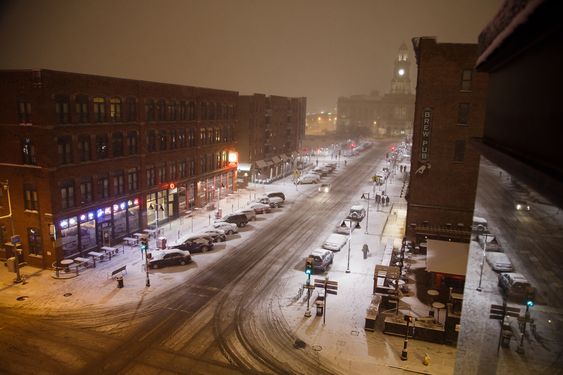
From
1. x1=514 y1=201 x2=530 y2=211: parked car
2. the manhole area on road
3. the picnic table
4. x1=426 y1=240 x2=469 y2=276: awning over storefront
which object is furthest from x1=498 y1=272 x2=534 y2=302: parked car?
the picnic table

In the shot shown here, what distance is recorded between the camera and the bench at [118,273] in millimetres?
28592

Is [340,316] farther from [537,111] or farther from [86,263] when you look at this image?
[537,111]

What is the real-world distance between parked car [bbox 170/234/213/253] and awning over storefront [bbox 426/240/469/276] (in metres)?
17.7

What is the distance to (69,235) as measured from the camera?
31891 millimetres

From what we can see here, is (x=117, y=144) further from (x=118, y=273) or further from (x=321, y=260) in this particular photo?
(x=321, y=260)

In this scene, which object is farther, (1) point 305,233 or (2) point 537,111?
(1) point 305,233

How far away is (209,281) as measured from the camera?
1142 inches

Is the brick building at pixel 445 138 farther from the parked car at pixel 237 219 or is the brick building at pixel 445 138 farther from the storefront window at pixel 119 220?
the storefront window at pixel 119 220

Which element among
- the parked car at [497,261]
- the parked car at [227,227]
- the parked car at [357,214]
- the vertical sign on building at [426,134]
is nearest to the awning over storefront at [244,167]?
the parked car at [357,214]

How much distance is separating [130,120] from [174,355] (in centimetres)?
2507

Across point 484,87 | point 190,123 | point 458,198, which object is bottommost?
point 458,198

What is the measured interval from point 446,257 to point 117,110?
29357mm

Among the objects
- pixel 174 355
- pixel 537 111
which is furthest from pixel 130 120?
pixel 537 111

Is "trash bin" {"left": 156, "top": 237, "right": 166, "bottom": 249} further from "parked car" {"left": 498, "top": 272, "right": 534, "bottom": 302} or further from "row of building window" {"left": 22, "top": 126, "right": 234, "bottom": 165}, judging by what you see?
"parked car" {"left": 498, "top": 272, "right": 534, "bottom": 302}
